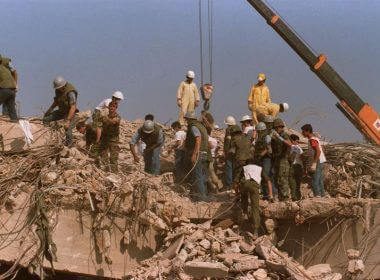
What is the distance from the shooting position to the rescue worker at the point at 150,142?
12.3 metres

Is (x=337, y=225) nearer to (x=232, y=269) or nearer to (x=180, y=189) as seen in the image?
(x=232, y=269)

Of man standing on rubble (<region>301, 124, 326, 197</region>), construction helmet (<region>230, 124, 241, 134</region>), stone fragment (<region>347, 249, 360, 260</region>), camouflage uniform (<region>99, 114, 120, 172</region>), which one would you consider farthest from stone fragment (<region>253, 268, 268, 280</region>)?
camouflage uniform (<region>99, 114, 120, 172</region>)

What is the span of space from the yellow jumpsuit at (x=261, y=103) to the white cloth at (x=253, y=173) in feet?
11.9

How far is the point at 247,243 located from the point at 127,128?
28.0 ft

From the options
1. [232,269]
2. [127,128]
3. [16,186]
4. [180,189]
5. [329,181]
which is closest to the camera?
[232,269]

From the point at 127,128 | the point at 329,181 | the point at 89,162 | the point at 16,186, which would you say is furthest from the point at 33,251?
the point at 127,128

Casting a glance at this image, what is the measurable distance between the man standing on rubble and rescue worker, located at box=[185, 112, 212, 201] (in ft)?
5.99

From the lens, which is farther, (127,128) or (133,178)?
(127,128)

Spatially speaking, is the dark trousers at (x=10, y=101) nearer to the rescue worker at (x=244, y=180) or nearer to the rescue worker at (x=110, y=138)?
the rescue worker at (x=110, y=138)

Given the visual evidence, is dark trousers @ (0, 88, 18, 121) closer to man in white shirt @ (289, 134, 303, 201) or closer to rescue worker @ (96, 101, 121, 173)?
rescue worker @ (96, 101, 121, 173)

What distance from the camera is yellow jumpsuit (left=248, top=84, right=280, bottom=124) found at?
1430cm

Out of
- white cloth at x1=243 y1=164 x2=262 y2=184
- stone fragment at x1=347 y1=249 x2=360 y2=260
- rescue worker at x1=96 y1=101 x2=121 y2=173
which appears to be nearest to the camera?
stone fragment at x1=347 y1=249 x2=360 y2=260

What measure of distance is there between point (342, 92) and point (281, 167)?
364cm

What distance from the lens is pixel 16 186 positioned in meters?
10.6
